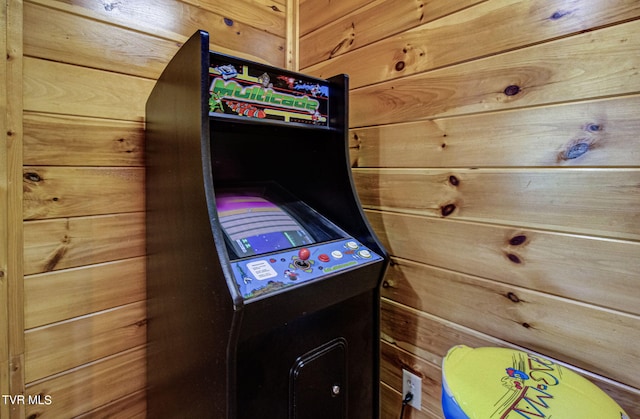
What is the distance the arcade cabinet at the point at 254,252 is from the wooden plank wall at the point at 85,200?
103 millimetres

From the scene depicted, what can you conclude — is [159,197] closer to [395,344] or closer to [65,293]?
[65,293]

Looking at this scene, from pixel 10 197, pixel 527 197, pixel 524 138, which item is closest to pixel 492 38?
pixel 524 138

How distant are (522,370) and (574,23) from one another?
2.96 ft

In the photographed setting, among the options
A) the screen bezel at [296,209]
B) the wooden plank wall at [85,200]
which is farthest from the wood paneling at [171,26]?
the screen bezel at [296,209]

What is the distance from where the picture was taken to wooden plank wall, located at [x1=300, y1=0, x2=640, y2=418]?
0.82 m

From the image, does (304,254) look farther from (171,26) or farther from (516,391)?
(171,26)

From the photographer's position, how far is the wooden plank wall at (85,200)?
99 cm

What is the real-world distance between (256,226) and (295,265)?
0.19 m

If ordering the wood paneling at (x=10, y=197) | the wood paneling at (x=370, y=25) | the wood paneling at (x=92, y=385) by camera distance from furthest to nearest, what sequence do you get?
the wood paneling at (x=370, y=25), the wood paneling at (x=92, y=385), the wood paneling at (x=10, y=197)

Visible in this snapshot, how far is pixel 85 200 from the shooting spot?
1082 millimetres

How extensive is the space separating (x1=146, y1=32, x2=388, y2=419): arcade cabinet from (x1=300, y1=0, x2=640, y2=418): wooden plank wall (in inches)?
11.8

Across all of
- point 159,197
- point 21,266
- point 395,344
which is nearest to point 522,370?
point 395,344

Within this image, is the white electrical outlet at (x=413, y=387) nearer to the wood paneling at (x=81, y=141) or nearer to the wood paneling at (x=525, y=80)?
the wood paneling at (x=525, y=80)

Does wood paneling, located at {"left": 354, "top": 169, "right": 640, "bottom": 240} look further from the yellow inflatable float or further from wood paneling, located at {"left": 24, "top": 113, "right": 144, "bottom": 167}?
wood paneling, located at {"left": 24, "top": 113, "right": 144, "bottom": 167}
